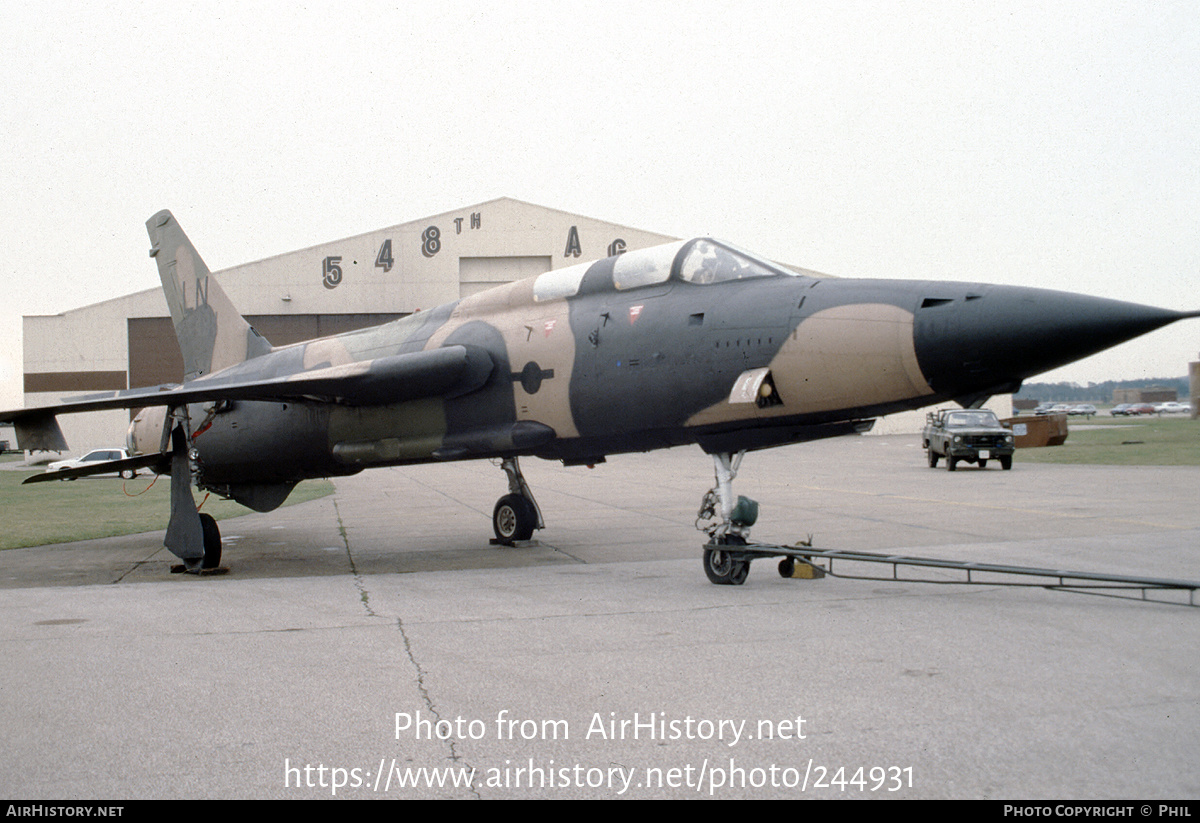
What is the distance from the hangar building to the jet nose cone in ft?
121

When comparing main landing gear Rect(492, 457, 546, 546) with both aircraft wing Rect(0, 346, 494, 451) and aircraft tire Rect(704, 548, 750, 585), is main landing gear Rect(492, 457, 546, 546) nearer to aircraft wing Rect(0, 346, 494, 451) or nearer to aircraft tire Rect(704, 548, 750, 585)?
aircraft wing Rect(0, 346, 494, 451)

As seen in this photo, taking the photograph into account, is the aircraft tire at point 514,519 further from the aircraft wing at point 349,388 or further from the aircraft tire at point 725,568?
the aircraft tire at point 725,568

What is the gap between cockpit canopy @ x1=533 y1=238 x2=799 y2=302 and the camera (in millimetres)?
8125

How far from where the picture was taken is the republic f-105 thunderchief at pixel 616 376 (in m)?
6.65

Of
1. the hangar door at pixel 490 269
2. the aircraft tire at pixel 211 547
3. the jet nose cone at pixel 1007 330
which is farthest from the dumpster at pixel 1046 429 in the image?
the aircraft tire at pixel 211 547

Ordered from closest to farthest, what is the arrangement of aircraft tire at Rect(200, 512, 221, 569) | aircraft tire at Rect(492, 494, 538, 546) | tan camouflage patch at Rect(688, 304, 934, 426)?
tan camouflage patch at Rect(688, 304, 934, 426)
aircraft tire at Rect(200, 512, 221, 569)
aircraft tire at Rect(492, 494, 538, 546)

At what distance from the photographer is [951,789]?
326 centimetres

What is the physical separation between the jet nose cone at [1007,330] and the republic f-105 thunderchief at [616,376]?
0.04ft

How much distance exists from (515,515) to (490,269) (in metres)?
34.5

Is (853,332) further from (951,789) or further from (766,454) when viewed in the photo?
(766,454)

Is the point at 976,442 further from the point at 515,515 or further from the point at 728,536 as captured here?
the point at 728,536

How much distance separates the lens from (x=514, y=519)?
11742 millimetres

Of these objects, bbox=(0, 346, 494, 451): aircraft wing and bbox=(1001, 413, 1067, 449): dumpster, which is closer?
bbox=(0, 346, 494, 451): aircraft wing

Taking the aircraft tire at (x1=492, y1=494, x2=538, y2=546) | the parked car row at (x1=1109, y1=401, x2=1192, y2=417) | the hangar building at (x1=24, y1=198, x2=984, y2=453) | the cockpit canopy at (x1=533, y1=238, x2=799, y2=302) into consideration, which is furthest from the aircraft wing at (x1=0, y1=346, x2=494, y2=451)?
the parked car row at (x1=1109, y1=401, x2=1192, y2=417)
